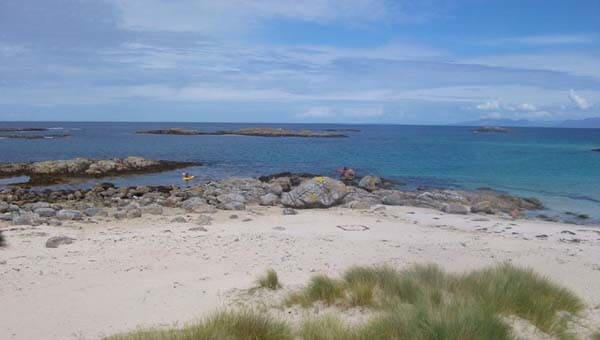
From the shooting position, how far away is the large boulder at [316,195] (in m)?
17.4

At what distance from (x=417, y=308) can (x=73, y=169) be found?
2771 cm

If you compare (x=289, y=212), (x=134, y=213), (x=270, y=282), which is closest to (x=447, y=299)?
(x=270, y=282)

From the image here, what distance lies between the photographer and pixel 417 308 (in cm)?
550

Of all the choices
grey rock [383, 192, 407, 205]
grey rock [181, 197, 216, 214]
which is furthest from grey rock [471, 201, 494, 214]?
grey rock [181, 197, 216, 214]

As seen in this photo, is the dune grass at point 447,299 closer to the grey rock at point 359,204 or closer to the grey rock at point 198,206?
the grey rock at point 198,206

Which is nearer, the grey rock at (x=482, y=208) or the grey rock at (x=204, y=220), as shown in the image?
the grey rock at (x=204, y=220)

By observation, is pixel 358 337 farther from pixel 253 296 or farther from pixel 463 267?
pixel 463 267

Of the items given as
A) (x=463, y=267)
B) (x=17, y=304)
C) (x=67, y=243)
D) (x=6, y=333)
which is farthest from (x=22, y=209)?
(x=463, y=267)

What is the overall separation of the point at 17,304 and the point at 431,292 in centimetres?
567

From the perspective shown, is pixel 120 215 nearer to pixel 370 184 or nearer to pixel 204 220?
pixel 204 220

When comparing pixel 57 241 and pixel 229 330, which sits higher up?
pixel 229 330

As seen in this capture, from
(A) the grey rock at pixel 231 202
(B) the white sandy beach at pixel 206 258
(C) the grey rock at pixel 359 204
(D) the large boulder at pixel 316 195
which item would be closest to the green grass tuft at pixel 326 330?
(B) the white sandy beach at pixel 206 258

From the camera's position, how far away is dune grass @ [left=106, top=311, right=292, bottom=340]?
4.88 m

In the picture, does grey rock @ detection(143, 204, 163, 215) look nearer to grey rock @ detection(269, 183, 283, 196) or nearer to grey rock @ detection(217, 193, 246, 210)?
grey rock @ detection(217, 193, 246, 210)
